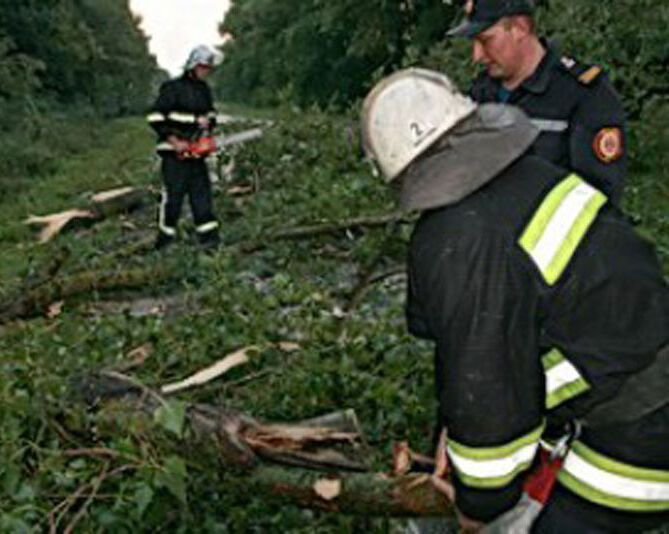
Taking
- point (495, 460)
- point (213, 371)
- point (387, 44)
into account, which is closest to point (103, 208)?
point (213, 371)

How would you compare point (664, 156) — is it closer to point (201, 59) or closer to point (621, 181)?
point (201, 59)

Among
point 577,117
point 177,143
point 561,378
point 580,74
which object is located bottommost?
point 177,143

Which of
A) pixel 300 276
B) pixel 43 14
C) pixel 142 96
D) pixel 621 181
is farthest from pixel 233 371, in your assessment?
pixel 142 96

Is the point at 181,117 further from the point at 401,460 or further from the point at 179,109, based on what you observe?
the point at 401,460

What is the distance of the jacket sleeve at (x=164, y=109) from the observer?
7.38 m

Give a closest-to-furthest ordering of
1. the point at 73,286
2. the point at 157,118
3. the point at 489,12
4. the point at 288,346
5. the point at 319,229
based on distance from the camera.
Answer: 1. the point at 489,12
2. the point at 288,346
3. the point at 73,286
4. the point at 319,229
5. the point at 157,118

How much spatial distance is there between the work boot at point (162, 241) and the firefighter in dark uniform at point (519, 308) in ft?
19.5

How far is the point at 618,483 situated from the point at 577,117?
6.09 ft

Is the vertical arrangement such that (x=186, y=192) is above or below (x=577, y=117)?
below

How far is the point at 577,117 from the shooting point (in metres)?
3.41

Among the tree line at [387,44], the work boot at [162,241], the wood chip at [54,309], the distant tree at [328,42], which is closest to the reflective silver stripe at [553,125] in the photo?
the wood chip at [54,309]

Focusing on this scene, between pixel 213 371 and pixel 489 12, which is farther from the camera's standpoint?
pixel 213 371

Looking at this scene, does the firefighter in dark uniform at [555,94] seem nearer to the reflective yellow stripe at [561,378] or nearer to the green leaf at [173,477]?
the reflective yellow stripe at [561,378]

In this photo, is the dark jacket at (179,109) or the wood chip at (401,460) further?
the dark jacket at (179,109)
